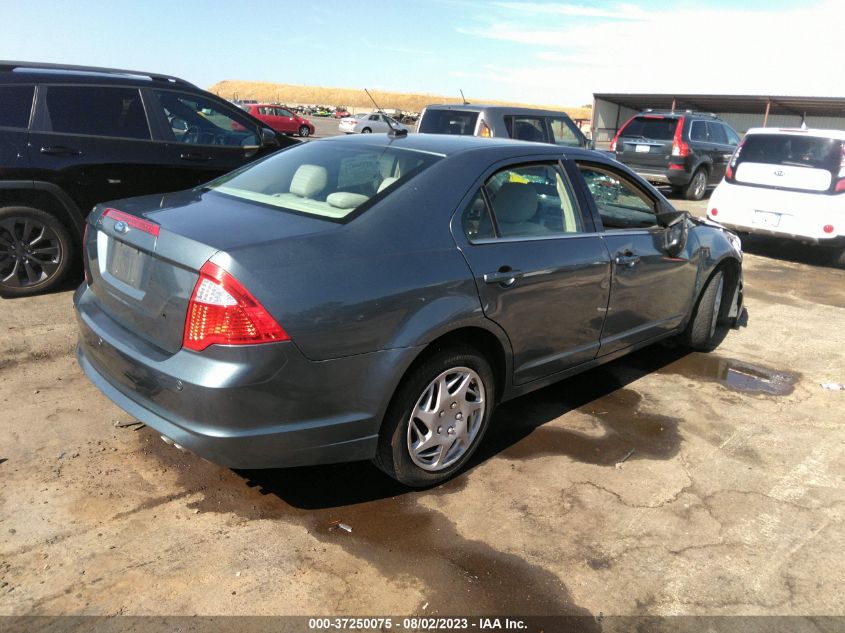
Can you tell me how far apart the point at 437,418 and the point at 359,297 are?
31.6 inches

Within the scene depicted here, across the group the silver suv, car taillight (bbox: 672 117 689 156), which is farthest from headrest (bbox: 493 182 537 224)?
car taillight (bbox: 672 117 689 156)

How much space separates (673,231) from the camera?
14.7 ft

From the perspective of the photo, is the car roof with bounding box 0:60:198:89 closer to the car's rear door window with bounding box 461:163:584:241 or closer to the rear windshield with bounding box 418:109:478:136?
the rear windshield with bounding box 418:109:478:136

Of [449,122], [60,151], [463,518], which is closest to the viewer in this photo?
[463,518]

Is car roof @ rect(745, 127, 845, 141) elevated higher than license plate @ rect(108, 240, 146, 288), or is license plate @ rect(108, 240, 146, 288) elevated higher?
car roof @ rect(745, 127, 845, 141)

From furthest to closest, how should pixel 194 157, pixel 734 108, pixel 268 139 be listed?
pixel 734 108 → pixel 268 139 → pixel 194 157

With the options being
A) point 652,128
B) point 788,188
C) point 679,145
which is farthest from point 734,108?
point 788,188

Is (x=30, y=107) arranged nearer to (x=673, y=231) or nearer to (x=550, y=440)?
(x=550, y=440)

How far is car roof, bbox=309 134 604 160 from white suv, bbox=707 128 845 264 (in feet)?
18.8

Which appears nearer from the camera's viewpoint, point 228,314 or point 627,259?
point 228,314

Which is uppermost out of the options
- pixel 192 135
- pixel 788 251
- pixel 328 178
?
pixel 192 135

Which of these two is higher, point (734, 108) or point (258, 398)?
point (734, 108)

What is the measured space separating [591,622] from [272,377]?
1.49 metres

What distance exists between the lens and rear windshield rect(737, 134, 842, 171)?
27.8 feet
